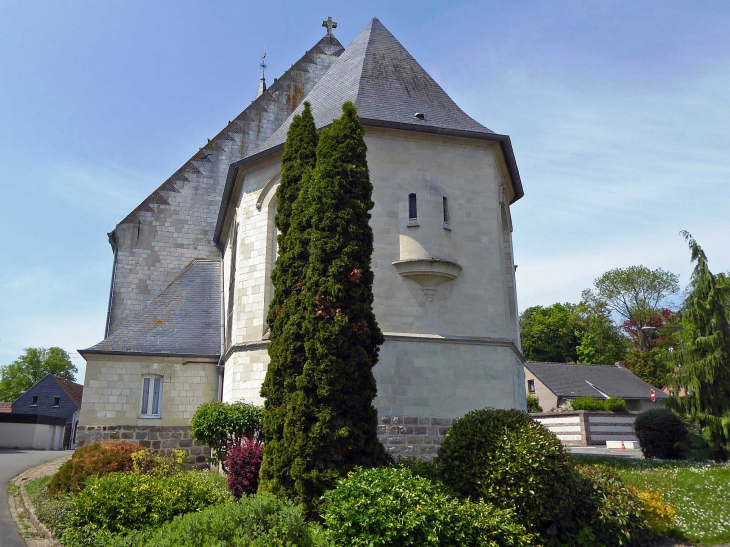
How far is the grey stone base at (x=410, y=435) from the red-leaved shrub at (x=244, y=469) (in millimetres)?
2867

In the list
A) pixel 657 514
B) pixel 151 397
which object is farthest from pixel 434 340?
pixel 151 397

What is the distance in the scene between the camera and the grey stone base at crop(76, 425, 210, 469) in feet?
50.1

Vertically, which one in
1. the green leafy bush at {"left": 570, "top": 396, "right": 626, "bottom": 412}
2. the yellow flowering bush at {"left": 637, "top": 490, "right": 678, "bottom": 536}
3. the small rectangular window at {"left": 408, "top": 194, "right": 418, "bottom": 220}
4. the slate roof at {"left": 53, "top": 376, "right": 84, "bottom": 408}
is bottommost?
the yellow flowering bush at {"left": 637, "top": 490, "right": 678, "bottom": 536}

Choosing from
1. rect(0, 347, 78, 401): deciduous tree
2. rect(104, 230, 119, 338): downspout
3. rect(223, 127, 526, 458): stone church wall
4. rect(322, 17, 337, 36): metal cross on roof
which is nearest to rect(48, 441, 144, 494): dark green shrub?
rect(223, 127, 526, 458): stone church wall

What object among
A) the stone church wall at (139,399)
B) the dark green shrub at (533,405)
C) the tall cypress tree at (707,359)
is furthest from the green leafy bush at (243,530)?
the dark green shrub at (533,405)

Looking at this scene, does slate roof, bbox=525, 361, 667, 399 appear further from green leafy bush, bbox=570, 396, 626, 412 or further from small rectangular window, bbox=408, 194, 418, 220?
small rectangular window, bbox=408, 194, 418, 220

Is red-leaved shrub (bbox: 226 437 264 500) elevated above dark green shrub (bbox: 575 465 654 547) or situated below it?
above

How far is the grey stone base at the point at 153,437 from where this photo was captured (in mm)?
15281

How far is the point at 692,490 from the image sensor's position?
1102cm

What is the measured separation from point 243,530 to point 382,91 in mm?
11888

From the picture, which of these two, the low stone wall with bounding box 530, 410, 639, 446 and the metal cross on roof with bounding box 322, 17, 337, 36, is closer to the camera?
the metal cross on roof with bounding box 322, 17, 337, 36

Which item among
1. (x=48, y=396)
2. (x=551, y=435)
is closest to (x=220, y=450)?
(x=551, y=435)

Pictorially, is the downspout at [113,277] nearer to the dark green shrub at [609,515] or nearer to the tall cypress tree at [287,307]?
the tall cypress tree at [287,307]

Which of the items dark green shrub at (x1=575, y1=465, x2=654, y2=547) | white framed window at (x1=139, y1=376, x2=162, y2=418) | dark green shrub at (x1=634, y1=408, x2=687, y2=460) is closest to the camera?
dark green shrub at (x1=575, y1=465, x2=654, y2=547)
